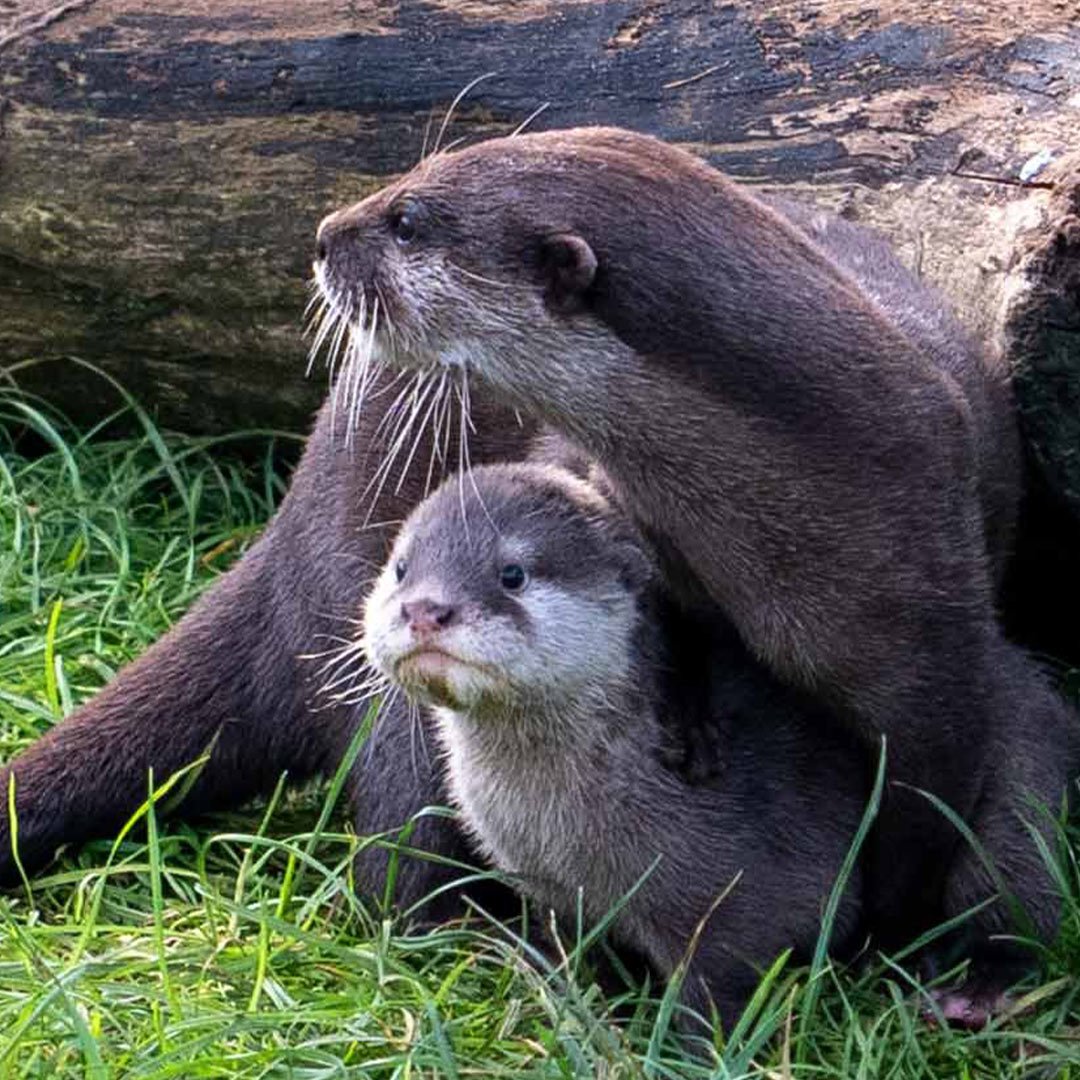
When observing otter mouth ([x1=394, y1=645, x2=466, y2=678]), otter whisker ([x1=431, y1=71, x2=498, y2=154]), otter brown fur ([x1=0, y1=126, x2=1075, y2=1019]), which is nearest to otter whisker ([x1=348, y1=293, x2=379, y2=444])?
otter brown fur ([x1=0, y1=126, x2=1075, y2=1019])

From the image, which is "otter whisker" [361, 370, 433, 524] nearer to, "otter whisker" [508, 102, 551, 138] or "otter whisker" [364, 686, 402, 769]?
"otter whisker" [364, 686, 402, 769]

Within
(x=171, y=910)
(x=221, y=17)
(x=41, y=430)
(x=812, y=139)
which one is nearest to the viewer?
(x=171, y=910)

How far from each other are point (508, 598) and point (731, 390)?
1.23 feet

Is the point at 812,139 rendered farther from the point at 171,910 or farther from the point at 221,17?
the point at 171,910

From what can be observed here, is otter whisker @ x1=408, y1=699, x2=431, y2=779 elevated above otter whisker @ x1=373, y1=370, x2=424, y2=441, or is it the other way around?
otter whisker @ x1=373, y1=370, x2=424, y2=441

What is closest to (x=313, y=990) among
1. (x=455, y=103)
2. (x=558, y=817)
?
(x=558, y=817)

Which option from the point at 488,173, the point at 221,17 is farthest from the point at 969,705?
the point at 221,17

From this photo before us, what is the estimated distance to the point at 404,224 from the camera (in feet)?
9.27

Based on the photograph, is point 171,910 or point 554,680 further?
point 171,910

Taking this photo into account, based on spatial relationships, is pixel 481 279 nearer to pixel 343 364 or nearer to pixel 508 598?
pixel 508 598

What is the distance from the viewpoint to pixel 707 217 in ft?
9.13

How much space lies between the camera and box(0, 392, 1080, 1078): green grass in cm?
271

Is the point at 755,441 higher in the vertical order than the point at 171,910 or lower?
higher

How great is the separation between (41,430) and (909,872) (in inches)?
80.7
